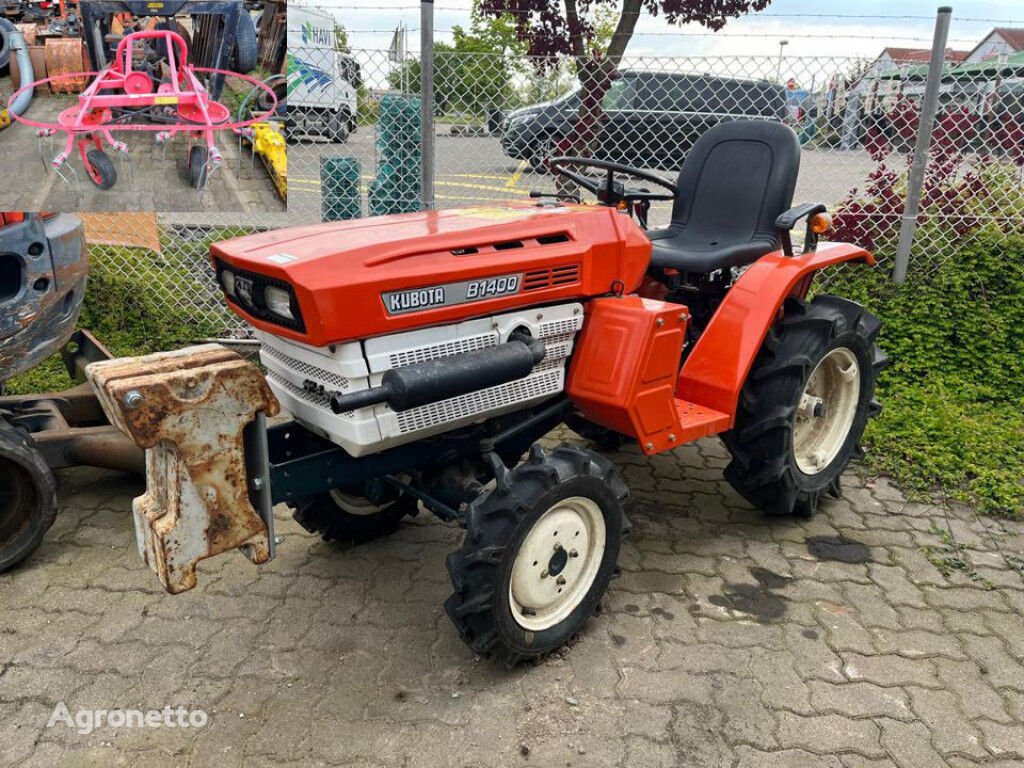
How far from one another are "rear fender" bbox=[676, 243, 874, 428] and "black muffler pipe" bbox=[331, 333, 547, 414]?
835 millimetres

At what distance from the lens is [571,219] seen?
104 inches

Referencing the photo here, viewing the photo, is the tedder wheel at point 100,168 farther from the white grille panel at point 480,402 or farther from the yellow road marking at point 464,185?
the white grille panel at point 480,402

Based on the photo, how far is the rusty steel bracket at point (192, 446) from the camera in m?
2.01

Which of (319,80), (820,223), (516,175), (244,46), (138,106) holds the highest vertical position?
(244,46)

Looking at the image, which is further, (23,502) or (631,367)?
(23,502)

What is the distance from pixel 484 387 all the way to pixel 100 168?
244 centimetres

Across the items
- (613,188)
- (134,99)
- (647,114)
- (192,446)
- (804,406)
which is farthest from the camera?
(647,114)

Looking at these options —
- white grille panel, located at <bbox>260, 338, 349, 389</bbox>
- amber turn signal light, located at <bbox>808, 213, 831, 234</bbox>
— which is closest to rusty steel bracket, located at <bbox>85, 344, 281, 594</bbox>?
white grille panel, located at <bbox>260, 338, 349, 389</bbox>

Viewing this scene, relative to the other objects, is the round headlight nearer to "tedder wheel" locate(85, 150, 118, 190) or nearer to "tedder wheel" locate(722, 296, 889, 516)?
"tedder wheel" locate(722, 296, 889, 516)

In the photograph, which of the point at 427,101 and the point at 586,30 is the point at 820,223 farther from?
the point at 586,30

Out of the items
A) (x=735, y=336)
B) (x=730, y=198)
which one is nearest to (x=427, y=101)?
(x=730, y=198)

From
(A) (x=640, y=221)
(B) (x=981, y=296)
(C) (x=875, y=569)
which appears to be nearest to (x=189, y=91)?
(A) (x=640, y=221)

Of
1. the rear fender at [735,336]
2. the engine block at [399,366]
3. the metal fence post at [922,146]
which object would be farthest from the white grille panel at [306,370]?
the metal fence post at [922,146]

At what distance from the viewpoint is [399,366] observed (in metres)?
2.24
